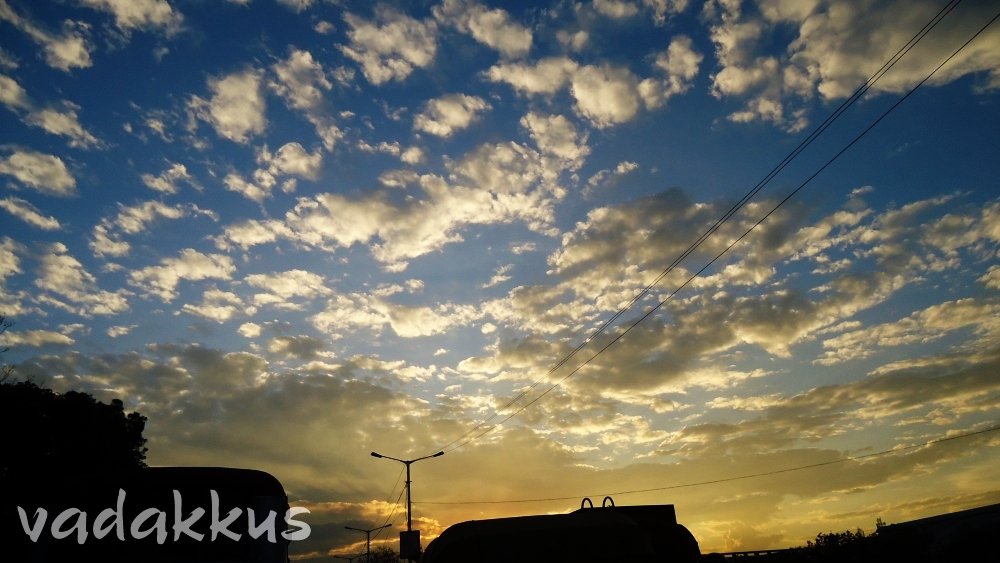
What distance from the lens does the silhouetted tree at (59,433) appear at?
34.7m

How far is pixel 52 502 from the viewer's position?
4.66m

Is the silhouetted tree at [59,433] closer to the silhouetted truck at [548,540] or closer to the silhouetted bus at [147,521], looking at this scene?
the silhouetted bus at [147,521]

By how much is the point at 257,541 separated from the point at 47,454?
4275 centimetres

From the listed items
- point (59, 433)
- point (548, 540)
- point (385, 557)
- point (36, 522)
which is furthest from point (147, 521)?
point (385, 557)

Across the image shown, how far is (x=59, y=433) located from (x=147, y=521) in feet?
140

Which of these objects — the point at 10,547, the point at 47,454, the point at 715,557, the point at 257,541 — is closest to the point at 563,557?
the point at 257,541

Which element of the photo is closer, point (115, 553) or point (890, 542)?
point (115, 553)

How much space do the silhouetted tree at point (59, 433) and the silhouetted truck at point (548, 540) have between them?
3442 centimetres

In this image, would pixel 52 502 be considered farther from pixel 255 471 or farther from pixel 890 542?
pixel 890 542

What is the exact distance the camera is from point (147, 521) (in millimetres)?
4840

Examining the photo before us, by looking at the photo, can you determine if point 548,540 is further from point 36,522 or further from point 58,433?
point 58,433

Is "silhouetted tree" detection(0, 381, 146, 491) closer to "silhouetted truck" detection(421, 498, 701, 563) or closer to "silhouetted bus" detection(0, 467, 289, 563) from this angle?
"silhouetted bus" detection(0, 467, 289, 563)

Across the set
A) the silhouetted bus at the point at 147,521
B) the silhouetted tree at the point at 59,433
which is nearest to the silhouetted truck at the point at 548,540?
the silhouetted bus at the point at 147,521

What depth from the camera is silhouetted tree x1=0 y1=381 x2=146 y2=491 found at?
3469cm
